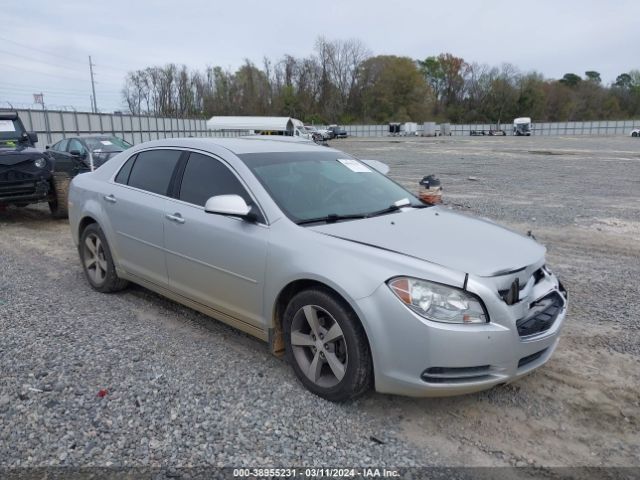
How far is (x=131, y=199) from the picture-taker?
475 cm

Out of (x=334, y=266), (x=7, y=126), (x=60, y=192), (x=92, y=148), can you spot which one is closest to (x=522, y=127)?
(x=92, y=148)

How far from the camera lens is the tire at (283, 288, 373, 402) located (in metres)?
3.04

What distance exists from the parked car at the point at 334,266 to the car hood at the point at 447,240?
0.01m

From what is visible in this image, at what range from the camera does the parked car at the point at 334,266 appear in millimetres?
2873

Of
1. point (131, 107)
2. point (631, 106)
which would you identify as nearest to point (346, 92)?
point (131, 107)

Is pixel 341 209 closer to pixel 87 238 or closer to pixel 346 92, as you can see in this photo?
pixel 87 238

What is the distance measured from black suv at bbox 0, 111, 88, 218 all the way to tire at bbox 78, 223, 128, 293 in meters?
4.88

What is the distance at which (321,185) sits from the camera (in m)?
4.04

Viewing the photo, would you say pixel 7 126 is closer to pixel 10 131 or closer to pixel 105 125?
pixel 10 131

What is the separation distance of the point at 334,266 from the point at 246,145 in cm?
175

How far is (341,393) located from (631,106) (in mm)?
120533

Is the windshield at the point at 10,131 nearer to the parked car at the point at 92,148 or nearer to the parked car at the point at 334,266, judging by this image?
the parked car at the point at 92,148

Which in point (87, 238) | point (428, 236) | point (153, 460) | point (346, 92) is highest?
point (346, 92)

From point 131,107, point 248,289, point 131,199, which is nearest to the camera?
point 248,289
